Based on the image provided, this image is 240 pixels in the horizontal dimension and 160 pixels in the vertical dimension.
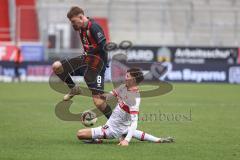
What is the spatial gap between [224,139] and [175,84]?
75.6ft

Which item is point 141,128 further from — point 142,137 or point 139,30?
point 139,30

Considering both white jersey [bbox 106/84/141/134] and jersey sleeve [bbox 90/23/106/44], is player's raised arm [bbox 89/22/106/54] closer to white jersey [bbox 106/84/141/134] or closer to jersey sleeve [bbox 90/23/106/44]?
jersey sleeve [bbox 90/23/106/44]

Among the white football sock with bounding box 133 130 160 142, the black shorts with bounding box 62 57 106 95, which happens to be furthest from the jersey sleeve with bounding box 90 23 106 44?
the white football sock with bounding box 133 130 160 142

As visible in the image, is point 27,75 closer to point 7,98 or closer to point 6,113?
point 7,98

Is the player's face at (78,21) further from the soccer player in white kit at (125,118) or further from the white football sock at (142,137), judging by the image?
the white football sock at (142,137)

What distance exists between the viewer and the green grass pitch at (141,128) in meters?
10.2

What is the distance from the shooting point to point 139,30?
136 feet

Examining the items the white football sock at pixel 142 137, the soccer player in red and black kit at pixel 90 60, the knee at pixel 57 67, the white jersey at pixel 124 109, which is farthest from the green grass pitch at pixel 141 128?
A: the knee at pixel 57 67

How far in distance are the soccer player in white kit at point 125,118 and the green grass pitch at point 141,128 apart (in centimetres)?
18

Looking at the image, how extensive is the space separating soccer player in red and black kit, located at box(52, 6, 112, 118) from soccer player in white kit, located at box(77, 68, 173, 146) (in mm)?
985

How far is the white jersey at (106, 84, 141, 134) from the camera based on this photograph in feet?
36.8

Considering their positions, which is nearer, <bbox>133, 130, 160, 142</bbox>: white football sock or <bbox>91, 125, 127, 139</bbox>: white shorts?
<bbox>91, 125, 127, 139</bbox>: white shorts

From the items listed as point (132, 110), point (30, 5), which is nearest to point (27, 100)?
point (132, 110)

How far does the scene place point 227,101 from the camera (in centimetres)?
2395
